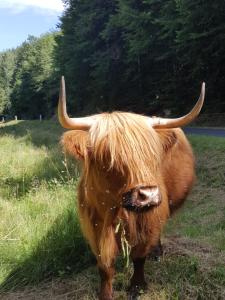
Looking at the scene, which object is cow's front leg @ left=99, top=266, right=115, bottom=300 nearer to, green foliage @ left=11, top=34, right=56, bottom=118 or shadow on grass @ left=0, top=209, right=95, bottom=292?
shadow on grass @ left=0, top=209, right=95, bottom=292

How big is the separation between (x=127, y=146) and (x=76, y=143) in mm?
453

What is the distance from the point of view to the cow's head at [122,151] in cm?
335

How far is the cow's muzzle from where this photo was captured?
330cm

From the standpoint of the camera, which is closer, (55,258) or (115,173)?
(115,173)

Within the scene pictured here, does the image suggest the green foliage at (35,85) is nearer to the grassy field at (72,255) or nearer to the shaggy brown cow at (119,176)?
the grassy field at (72,255)

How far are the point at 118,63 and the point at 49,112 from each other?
99.1 feet

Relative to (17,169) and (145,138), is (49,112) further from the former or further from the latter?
(145,138)

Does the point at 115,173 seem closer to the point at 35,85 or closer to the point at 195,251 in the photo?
the point at 195,251

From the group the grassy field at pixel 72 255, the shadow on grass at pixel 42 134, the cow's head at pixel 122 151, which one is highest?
the cow's head at pixel 122 151

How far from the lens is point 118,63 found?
101ft

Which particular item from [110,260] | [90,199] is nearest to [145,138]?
[90,199]

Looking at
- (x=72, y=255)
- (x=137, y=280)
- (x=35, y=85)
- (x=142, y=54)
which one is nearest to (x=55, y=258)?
(x=72, y=255)

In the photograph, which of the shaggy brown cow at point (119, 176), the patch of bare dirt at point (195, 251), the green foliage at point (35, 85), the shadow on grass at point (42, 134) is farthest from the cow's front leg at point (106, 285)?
the green foliage at point (35, 85)

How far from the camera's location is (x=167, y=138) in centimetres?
386
